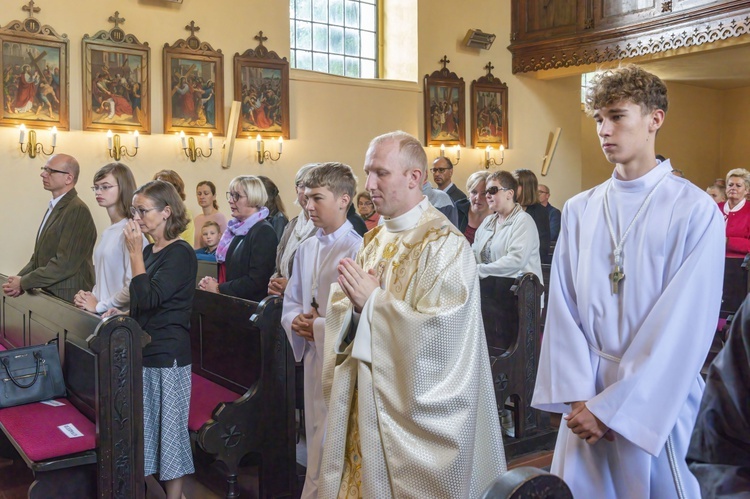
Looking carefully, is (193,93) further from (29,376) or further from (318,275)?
(318,275)

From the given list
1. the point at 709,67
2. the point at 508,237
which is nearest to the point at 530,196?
the point at 508,237

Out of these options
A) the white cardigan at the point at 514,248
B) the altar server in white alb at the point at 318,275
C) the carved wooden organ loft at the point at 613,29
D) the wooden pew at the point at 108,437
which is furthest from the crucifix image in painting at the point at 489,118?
the wooden pew at the point at 108,437

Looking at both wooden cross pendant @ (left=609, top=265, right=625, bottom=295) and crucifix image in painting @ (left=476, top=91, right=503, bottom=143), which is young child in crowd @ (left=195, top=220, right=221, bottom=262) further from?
crucifix image in painting @ (left=476, top=91, right=503, bottom=143)

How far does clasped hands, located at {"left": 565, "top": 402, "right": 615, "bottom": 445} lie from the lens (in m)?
2.23

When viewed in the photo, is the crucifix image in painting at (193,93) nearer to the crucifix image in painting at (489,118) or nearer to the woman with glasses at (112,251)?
the crucifix image in painting at (489,118)

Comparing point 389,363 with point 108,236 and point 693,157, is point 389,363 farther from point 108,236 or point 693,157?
point 693,157

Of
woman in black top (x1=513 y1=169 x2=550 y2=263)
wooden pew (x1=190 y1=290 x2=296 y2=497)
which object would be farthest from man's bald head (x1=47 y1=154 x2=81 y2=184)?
woman in black top (x1=513 y1=169 x2=550 y2=263)

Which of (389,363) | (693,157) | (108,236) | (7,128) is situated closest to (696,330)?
(389,363)

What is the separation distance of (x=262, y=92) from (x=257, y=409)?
24.5ft

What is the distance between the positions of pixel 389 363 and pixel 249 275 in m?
2.53

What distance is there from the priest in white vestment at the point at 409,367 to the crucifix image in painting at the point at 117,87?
7669 millimetres

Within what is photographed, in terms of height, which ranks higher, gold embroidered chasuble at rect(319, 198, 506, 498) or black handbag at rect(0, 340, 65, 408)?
gold embroidered chasuble at rect(319, 198, 506, 498)

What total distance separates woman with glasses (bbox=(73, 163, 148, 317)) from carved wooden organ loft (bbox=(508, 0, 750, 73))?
9176 mm

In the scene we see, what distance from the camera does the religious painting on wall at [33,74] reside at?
8805 millimetres
